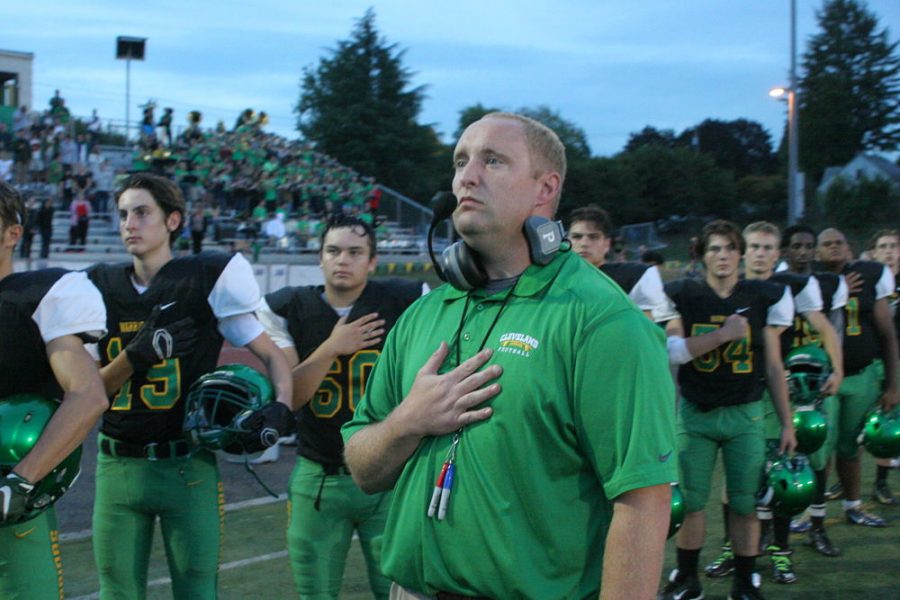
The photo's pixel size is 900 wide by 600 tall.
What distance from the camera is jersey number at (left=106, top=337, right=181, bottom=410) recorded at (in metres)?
3.95

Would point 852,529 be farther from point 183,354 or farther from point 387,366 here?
point 387,366

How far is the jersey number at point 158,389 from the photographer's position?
13.0 ft

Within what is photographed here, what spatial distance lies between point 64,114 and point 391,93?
29.8m

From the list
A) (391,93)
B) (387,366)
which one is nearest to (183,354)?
(387,366)

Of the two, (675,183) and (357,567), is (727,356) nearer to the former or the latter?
(357,567)

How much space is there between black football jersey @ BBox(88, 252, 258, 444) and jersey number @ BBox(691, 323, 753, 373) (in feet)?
8.24

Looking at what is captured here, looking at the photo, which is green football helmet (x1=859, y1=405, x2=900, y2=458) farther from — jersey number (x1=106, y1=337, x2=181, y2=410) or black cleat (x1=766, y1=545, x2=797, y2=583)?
jersey number (x1=106, y1=337, x2=181, y2=410)

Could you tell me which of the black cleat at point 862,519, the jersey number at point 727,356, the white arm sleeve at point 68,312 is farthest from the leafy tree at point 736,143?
the white arm sleeve at point 68,312

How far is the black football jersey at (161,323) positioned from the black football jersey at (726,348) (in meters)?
2.50

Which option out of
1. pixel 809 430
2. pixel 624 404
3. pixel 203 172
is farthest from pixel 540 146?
pixel 203 172

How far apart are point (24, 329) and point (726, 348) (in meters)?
3.54

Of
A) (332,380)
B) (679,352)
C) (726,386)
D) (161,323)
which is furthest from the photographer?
(726,386)

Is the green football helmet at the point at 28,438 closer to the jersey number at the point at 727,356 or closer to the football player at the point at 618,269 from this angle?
the football player at the point at 618,269

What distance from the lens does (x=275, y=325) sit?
180 inches
